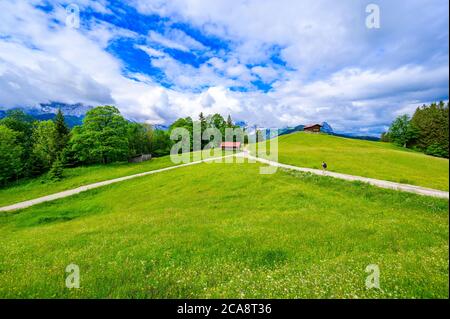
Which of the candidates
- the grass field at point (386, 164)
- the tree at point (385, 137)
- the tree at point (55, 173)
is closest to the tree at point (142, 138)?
the tree at point (55, 173)

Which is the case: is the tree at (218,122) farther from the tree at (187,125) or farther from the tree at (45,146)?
the tree at (45,146)

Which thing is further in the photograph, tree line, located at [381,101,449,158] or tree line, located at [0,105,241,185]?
tree line, located at [381,101,449,158]

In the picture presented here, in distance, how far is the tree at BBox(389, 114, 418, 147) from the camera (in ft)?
279

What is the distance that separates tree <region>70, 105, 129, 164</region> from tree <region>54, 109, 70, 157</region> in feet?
15.9

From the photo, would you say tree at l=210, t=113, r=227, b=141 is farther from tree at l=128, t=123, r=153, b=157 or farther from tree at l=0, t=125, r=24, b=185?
tree at l=0, t=125, r=24, b=185

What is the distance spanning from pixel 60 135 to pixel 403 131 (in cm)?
13630

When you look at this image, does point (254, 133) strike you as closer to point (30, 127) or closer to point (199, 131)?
point (199, 131)

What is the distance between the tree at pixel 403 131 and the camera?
85.2 metres

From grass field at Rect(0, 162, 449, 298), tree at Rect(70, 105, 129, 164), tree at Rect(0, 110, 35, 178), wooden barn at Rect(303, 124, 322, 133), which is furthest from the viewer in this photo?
wooden barn at Rect(303, 124, 322, 133)

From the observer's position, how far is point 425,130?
3088 inches

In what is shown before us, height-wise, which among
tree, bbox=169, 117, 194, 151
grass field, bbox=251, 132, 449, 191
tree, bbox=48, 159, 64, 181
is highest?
tree, bbox=169, 117, 194, 151

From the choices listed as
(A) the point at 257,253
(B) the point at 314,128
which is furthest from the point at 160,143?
(A) the point at 257,253

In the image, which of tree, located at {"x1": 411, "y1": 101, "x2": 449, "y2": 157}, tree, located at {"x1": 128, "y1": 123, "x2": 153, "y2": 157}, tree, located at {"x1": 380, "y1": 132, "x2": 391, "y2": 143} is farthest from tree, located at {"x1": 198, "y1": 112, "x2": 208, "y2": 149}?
tree, located at {"x1": 380, "y1": 132, "x2": 391, "y2": 143}
